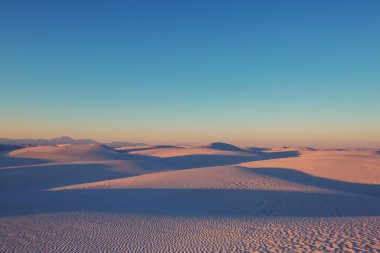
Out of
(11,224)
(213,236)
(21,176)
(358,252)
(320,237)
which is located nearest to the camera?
(358,252)

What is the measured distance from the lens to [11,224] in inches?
368

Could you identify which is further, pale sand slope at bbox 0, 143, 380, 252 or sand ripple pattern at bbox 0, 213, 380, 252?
pale sand slope at bbox 0, 143, 380, 252

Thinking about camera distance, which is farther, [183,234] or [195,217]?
[195,217]

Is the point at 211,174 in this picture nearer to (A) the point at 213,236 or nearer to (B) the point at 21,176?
(A) the point at 213,236

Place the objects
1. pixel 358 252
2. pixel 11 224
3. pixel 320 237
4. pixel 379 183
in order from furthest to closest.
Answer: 1. pixel 379 183
2. pixel 11 224
3. pixel 320 237
4. pixel 358 252

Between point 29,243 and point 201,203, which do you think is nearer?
point 29,243

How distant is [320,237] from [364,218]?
9.73 ft

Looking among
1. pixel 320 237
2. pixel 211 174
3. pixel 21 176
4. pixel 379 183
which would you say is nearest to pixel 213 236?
pixel 320 237

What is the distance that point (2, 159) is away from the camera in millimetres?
37250

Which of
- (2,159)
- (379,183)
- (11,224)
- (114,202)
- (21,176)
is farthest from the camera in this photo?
(2,159)

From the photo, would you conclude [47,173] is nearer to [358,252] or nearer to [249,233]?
[249,233]

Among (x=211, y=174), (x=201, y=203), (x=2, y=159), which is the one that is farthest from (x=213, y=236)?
(x=2, y=159)

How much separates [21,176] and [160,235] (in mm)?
19954

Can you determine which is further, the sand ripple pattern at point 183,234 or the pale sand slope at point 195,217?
the pale sand slope at point 195,217
